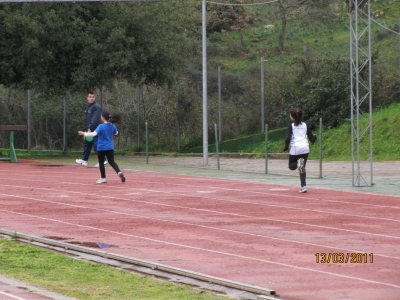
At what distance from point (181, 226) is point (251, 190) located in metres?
5.62

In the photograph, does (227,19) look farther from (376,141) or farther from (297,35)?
(376,141)

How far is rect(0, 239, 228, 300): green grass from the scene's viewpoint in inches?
340

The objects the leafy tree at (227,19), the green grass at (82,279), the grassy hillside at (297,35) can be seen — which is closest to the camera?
the green grass at (82,279)

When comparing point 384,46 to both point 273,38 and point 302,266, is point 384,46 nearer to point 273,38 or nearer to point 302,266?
point 273,38

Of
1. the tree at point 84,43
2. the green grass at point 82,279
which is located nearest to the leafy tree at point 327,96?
the tree at point 84,43

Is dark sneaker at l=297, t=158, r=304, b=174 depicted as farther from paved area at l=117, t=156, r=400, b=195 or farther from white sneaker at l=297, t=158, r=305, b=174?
paved area at l=117, t=156, r=400, b=195

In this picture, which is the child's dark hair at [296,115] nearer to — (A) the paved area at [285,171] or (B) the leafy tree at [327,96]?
(A) the paved area at [285,171]

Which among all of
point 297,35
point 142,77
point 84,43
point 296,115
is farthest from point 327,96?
point 297,35

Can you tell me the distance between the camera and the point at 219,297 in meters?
8.48

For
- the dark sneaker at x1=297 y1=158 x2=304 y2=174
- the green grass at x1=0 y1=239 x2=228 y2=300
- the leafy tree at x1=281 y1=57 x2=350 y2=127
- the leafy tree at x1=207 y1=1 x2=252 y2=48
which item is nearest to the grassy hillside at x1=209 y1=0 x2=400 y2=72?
the leafy tree at x1=207 y1=1 x2=252 y2=48

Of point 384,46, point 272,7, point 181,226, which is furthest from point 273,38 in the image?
point 181,226
